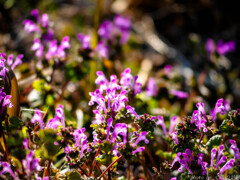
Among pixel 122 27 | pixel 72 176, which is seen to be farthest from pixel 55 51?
pixel 122 27

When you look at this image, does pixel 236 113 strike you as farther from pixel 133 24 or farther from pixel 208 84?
pixel 133 24

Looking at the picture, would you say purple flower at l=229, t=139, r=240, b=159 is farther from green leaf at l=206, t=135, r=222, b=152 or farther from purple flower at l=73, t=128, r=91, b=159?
purple flower at l=73, t=128, r=91, b=159

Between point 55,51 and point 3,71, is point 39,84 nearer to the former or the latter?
point 55,51

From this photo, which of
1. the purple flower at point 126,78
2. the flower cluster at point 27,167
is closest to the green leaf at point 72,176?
the flower cluster at point 27,167

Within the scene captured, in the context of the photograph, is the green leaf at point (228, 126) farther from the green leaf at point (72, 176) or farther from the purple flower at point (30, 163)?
the purple flower at point (30, 163)

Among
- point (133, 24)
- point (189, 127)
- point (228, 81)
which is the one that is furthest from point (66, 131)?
point (133, 24)

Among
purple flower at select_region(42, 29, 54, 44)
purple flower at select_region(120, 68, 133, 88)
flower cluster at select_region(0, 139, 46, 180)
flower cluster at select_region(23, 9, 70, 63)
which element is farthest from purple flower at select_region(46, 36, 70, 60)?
flower cluster at select_region(0, 139, 46, 180)

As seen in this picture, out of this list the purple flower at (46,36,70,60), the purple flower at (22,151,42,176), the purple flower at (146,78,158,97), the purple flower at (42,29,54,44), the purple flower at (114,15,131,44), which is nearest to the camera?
the purple flower at (22,151,42,176)

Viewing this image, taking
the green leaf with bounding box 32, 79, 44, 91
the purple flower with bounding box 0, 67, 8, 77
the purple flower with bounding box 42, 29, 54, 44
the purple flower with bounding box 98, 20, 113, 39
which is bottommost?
the green leaf with bounding box 32, 79, 44, 91

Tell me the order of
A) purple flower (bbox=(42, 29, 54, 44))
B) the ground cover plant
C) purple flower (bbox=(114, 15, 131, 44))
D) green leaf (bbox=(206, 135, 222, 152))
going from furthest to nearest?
purple flower (bbox=(114, 15, 131, 44)) → purple flower (bbox=(42, 29, 54, 44)) → green leaf (bbox=(206, 135, 222, 152)) → the ground cover plant

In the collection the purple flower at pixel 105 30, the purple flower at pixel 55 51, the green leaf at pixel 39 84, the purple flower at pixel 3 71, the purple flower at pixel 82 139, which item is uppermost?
the purple flower at pixel 105 30
